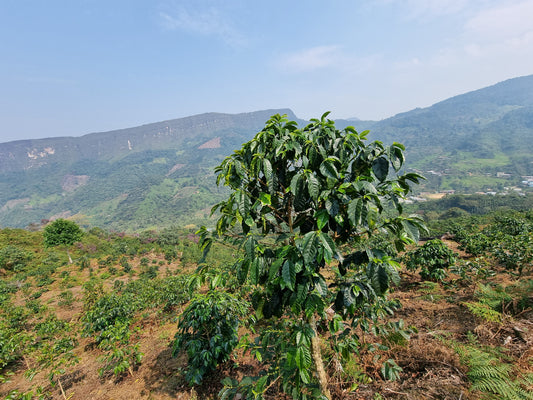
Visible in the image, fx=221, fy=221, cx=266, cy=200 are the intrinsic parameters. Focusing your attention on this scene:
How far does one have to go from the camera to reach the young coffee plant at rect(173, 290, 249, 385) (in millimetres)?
3883

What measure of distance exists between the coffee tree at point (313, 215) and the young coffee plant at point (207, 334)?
6.60 ft

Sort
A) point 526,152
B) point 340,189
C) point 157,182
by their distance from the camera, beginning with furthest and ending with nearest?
point 157,182 < point 526,152 < point 340,189

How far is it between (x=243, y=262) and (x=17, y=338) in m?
7.54

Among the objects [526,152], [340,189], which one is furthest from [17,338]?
[526,152]

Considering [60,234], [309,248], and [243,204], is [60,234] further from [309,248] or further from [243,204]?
[309,248]

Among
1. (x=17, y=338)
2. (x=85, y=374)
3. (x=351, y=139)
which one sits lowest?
(x=85, y=374)

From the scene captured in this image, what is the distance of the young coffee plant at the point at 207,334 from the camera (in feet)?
12.7

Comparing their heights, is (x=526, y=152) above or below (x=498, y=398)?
below

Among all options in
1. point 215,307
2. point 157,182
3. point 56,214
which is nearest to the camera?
point 215,307

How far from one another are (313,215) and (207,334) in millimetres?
3453

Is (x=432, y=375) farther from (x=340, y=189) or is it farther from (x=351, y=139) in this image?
(x=351, y=139)

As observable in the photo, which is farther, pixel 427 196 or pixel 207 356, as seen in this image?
pixel 427 196

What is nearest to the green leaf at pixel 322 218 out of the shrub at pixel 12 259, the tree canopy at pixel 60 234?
the tree canopy at pixel 60 234

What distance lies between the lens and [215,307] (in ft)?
13.9
